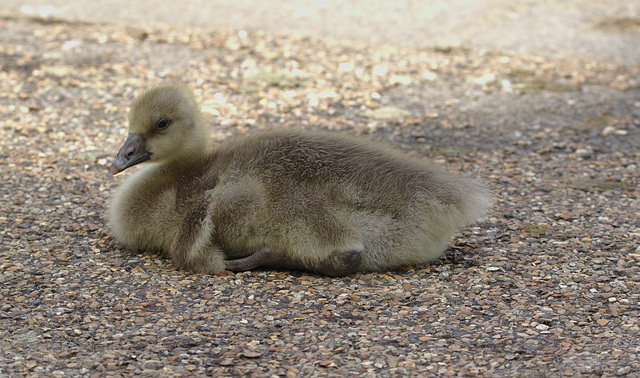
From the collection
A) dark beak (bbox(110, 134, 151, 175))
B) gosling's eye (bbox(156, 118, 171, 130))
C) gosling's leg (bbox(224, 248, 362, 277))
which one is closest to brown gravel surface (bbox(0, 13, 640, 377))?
gosling's leg (bbox(224, 248, 362, 277))

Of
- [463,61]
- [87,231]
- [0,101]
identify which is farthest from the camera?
[463,61]

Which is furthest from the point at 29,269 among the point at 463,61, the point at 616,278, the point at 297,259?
the point at 463,61

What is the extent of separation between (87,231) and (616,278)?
124 inches

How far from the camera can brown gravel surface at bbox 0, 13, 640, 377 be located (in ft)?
11.0

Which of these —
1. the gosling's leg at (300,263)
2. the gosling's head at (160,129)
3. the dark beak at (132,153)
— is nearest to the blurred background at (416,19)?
the gosling's head at (160,129)

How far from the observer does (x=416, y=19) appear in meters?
10.2

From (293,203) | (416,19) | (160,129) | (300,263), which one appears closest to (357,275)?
(300,263)

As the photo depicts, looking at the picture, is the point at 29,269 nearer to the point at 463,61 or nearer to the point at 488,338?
the point at 488,338

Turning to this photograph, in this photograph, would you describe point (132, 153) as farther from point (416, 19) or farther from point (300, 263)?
point (416, 19)

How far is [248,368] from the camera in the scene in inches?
126

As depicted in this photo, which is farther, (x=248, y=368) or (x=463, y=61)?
(x=463, y=61)

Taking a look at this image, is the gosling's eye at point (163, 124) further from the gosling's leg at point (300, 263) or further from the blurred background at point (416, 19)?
the blurred background at point (416, 19)

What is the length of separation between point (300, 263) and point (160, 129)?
116 centimetres

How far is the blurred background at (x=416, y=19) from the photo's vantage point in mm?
9336
